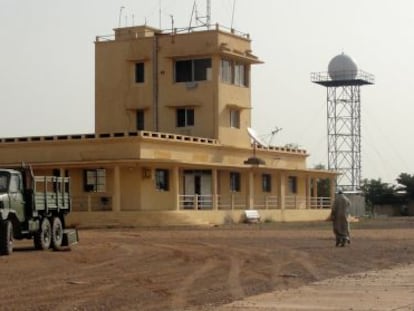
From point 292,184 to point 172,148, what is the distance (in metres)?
14.9

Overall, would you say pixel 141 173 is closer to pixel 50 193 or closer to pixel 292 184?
pixel 292 184

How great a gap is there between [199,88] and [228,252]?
105 ft

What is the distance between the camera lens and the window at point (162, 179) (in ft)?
168

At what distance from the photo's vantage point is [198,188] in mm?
54500

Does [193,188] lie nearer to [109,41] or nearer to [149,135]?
[149,135]

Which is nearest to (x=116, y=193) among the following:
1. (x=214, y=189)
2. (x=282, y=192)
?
(x=214, y=189)

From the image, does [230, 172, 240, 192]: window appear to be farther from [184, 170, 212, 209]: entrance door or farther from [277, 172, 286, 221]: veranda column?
[277, 172, 286, 221]: veranda column

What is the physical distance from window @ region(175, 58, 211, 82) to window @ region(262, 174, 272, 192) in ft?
24.8

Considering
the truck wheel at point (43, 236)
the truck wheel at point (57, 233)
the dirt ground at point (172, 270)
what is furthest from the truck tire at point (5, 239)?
the truck wheel at point (57, 233)

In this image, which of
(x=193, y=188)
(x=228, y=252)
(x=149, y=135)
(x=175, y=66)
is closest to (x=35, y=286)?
(x=228, y=252)

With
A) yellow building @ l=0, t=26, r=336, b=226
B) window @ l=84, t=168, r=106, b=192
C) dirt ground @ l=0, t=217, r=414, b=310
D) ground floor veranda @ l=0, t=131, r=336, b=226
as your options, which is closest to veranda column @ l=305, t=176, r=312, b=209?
yellow building @ l=0, t=26, r=336, b=226

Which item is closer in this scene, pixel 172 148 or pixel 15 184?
pixel 15 184

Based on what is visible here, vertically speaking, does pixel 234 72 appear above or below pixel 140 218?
above

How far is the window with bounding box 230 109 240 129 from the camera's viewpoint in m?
59.1
